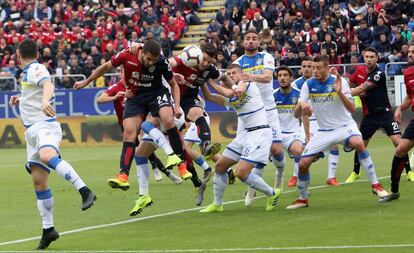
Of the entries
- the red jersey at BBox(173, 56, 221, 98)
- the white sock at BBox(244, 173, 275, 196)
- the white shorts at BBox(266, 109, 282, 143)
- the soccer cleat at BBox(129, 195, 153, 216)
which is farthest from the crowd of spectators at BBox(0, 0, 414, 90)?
the soccer cleat at BBox(129, 195, 153, 216)

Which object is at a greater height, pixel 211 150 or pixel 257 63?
pixel 257 63

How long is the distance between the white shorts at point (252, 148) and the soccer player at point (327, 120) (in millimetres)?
683

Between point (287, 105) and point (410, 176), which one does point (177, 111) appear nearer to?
point (287, 105)

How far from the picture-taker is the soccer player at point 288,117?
1712 centimetres

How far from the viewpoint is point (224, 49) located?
109ft

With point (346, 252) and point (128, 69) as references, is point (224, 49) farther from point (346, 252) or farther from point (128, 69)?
point (346, 252)

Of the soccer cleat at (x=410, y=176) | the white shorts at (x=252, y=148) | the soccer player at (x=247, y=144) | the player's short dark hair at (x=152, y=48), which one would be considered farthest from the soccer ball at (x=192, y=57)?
the soccer cleat at (x=410, y=176)

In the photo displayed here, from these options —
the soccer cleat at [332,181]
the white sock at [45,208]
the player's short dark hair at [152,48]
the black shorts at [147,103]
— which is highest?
the player's short dark hair at [152,48]

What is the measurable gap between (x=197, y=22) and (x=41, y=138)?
26579mm

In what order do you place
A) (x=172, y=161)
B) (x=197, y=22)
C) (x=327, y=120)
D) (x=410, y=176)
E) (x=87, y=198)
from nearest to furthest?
1. (x=87, y=198)
2. (x=172, y=161)
3. (x=327, y=120)
4. (x=410, y=176)
5. (x=197, y=22)

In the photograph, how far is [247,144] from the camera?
45.4ft

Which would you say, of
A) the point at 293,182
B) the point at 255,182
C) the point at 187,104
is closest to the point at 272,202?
the point at 255,182

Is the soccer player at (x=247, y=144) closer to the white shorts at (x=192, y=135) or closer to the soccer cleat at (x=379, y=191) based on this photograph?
the soccer cleat at (x=379, y=191)

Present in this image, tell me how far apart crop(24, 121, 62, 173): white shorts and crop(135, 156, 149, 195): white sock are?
2439mm
